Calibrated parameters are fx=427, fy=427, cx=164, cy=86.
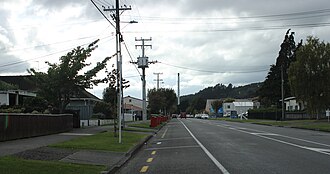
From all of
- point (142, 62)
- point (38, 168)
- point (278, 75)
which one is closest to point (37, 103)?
point (142, 62)

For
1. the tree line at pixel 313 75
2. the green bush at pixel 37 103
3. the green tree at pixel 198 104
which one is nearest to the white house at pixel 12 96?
the green bush at pixel 37 103

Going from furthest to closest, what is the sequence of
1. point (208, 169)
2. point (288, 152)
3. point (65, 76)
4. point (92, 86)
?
point (92, 86), point (65, 76), point (288, 152), point (208, 169)

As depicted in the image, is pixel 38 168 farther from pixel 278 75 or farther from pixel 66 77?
pixel 278 75

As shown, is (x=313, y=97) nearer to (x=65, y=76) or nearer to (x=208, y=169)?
(x=65, y=76)

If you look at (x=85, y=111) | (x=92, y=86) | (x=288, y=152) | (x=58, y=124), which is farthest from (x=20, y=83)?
(x=288, y=152)

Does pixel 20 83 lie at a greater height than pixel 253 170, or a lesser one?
greater

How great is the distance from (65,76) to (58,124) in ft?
19.2

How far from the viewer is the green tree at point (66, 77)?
33.1 meters

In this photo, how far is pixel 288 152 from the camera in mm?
16047

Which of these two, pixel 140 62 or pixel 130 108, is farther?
pixel 130 108

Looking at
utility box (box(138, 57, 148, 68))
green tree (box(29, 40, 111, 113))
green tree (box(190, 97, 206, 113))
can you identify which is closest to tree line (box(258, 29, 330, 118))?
utility box (box(138, 57, 148, 68))

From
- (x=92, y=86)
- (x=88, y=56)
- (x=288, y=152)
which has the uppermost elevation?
(x=88, y=56)

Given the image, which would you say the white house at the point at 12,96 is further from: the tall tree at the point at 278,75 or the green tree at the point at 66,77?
the tall tree at the point at 278,75

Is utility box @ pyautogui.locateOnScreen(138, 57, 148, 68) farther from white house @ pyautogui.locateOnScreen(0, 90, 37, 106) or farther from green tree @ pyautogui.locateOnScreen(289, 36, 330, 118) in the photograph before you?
green tree @ pyautogui.locateOnScreen(289, 36, 330, 118)
